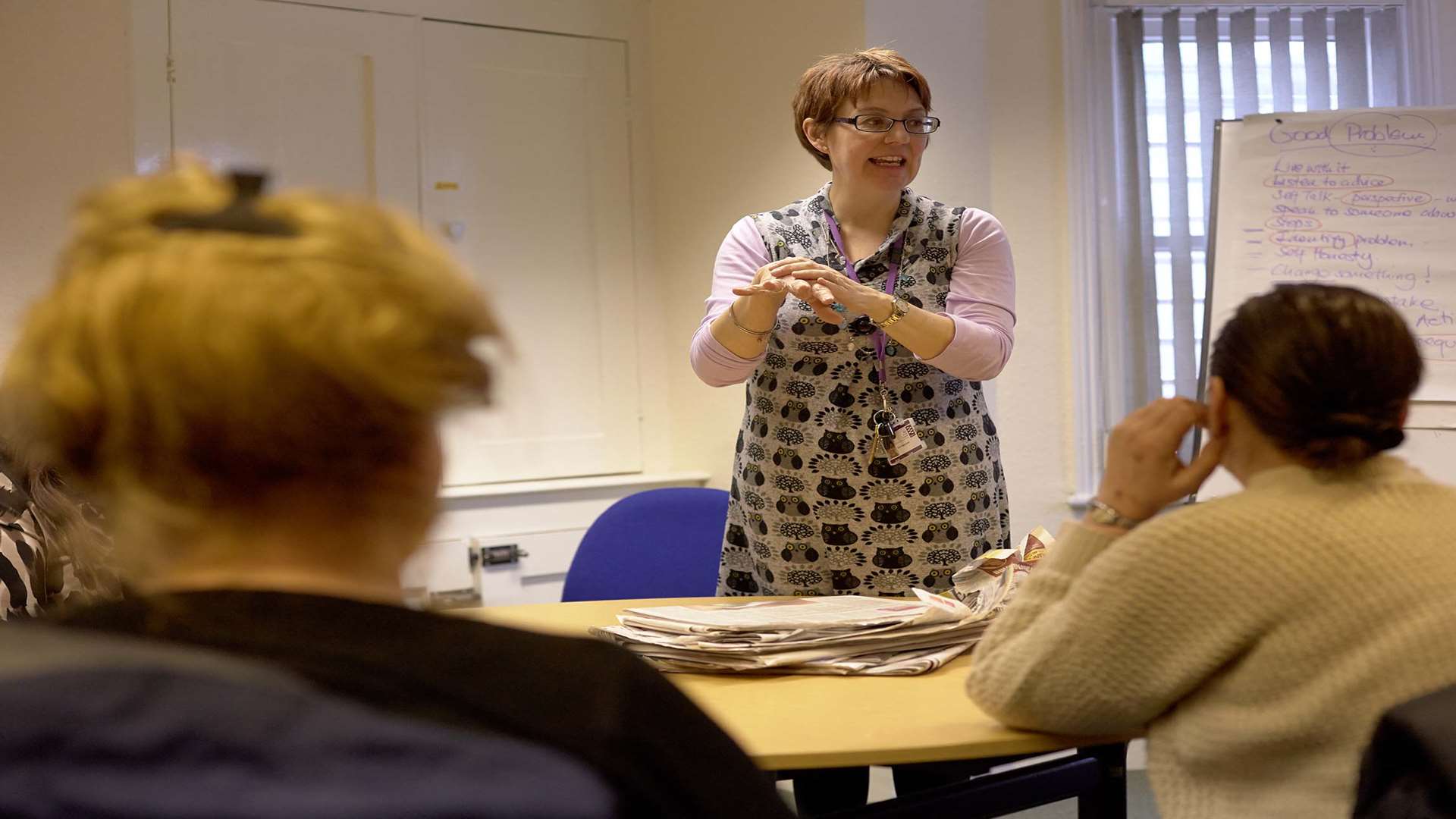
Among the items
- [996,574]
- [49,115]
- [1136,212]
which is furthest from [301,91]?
[996,574]

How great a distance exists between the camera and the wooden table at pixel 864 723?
129 cm

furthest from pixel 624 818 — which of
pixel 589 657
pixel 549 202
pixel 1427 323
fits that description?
pixel 549 202

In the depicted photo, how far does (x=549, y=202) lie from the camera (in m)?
4.34

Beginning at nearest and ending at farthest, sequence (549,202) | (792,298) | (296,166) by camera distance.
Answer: (792,298)
(296,166)
(549,202)

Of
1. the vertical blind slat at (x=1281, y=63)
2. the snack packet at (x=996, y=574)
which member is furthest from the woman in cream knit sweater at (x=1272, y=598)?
the vertical blind slat at (x=1281, y=63)

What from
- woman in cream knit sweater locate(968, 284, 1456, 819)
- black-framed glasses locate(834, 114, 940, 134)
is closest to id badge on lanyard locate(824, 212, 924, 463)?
black-framed glasses locate(834, 114, 940, 134)

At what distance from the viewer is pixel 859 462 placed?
2176 mm

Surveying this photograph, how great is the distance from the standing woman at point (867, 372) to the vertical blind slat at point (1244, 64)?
7.18 ft

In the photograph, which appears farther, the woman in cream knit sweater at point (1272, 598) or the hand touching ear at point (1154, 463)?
the hand touching ear at point (1154, 463)

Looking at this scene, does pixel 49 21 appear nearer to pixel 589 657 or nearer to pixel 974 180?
pixel 974 180

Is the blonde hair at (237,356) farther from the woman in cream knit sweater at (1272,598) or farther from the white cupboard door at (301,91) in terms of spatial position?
the white cupboard door at (301,91)

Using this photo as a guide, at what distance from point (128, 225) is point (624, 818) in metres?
0.41

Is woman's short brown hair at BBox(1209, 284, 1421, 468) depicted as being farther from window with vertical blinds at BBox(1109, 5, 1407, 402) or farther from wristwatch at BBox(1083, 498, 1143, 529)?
window with vertical blinds at BBox(1109, 5, 1407, 402)

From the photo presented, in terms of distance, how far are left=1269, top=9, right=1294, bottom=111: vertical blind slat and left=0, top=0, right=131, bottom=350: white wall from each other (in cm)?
349
